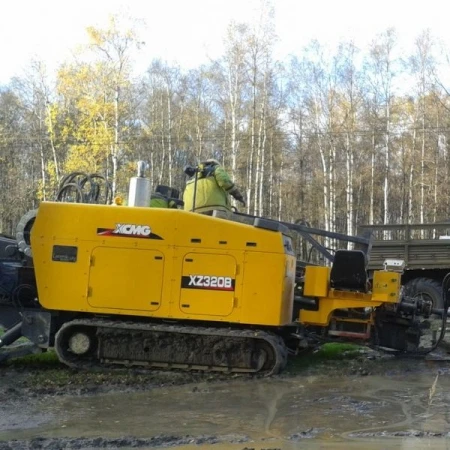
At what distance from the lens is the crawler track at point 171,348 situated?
7.66 m

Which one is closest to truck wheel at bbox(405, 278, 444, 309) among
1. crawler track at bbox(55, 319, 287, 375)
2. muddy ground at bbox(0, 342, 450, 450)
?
muddy ground at bbox(0, 342, 450, 450)

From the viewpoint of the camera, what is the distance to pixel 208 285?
25.0 feet

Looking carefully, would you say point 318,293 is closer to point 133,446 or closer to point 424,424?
point 424,424

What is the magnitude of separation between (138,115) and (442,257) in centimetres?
2564

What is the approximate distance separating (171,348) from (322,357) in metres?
2.49

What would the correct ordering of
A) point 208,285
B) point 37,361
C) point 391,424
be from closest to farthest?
1. point 391,424
2. point 208,285
3. point 37,361

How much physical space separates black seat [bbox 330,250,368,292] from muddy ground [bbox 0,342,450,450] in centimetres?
103

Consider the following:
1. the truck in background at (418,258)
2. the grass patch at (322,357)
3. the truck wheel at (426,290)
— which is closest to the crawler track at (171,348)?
the grass patch at (322,357)

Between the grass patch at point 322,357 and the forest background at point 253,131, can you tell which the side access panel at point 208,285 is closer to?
the grass patch at point 322,357

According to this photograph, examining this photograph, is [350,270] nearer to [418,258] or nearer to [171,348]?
[171,348]

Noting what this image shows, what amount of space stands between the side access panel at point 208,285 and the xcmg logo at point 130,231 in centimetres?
50

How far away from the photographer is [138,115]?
A: 37219mm

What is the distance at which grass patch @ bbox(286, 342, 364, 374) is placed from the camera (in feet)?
28.0

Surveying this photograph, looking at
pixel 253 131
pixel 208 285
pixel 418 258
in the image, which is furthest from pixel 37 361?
pixel 253 131
